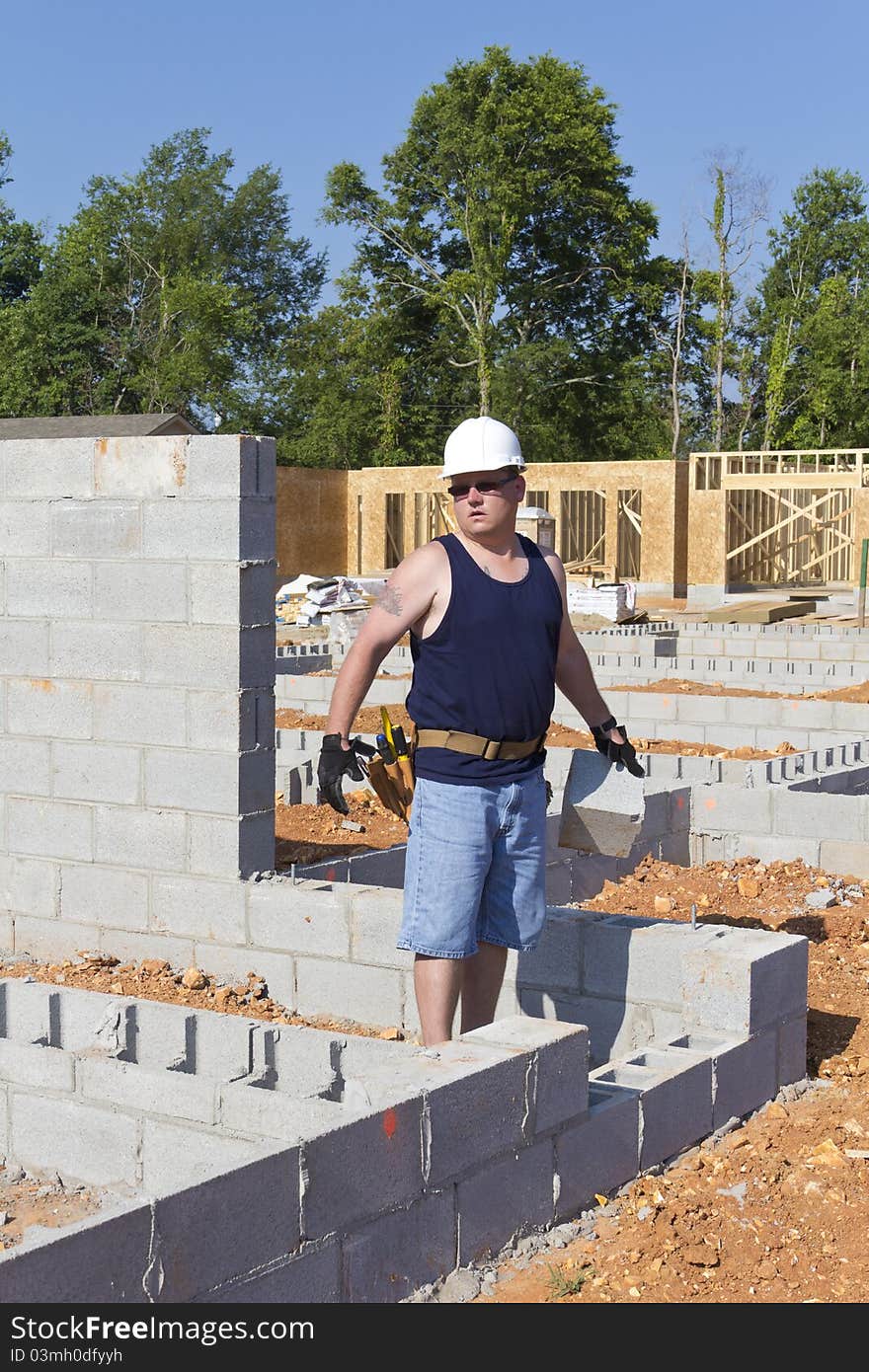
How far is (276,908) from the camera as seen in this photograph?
20.8 feet

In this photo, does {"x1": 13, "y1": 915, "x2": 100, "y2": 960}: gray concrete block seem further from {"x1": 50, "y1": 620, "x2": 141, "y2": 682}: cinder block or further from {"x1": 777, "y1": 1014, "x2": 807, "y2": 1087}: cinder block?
{"x1": 777, "y1": 1014, "x2": 807, "y2": 1087}: cinder block

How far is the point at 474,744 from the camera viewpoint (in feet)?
15.3

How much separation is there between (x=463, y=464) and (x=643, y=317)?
44.0 metres

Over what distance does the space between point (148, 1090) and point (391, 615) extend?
5.21ft

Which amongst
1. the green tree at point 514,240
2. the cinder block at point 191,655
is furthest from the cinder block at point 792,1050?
the green tree at point 514,240

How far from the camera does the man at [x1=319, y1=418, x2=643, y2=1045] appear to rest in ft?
15.3

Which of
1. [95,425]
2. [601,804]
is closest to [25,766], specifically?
[601,804]

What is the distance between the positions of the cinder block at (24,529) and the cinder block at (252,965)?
6.24ft

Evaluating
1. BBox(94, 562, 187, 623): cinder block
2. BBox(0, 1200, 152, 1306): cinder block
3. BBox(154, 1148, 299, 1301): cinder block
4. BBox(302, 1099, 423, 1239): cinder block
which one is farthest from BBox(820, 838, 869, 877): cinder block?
BBox(0, 1200, 152, 1306): cinder block

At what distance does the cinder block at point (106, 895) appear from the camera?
22.0 ft

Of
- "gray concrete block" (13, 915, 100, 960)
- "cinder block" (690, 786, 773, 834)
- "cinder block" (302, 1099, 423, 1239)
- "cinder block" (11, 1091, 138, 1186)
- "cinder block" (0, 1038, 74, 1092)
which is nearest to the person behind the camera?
"cinder block" (302, 1099, 423, 1239)

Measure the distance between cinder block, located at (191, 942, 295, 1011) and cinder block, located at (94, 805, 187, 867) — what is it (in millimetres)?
383

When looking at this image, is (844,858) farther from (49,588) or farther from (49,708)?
(49,588)
